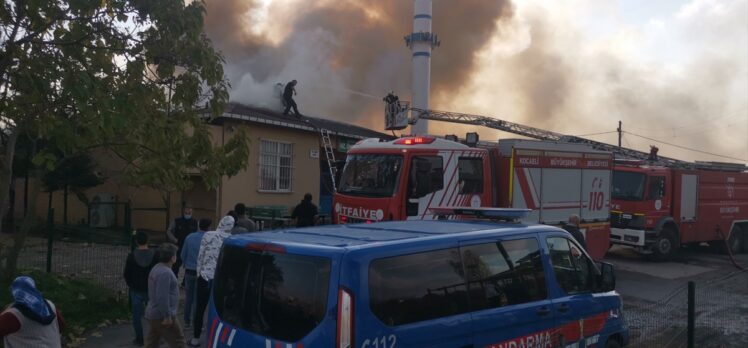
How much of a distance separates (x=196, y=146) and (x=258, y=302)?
14.8 ft

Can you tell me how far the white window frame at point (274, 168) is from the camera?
60.8ft

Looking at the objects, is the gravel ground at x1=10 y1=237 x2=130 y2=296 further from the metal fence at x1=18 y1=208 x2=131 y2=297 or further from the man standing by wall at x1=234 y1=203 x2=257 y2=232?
the man standing by wall at x1=234 y1=203 x2=257 y2=232

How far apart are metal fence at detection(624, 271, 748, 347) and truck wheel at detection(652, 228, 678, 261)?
3578 mm

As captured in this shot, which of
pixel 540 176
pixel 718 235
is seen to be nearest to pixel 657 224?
pixel 718 235

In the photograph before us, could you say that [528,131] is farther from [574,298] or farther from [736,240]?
[574,298]

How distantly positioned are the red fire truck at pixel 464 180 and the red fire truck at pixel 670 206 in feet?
13.0

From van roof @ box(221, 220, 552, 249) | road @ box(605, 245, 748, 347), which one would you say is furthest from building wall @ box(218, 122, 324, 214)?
van roof @ box(221, 220, 552, 249)

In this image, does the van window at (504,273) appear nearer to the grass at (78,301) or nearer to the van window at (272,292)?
the van window at (272,292)

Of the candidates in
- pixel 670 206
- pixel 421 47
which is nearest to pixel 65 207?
pixel 670 206

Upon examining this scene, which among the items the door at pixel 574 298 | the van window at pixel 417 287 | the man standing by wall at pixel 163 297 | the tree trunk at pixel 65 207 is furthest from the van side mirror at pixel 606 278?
the tree trunk at pixel 65 207

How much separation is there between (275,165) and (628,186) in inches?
391

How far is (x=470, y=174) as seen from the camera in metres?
11.2

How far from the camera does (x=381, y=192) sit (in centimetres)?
1075

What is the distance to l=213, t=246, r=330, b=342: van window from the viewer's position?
12.8 feet
